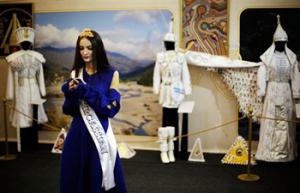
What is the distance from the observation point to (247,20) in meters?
5.44

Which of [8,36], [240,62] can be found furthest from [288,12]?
[8,36]

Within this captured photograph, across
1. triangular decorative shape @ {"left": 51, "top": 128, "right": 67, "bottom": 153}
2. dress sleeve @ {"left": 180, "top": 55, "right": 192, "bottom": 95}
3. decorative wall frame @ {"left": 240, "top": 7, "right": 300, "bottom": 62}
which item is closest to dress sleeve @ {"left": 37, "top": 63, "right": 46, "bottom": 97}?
triangular decorative shape @ {"left": 51, "top": 128, "right": 67, "bottom": 153}

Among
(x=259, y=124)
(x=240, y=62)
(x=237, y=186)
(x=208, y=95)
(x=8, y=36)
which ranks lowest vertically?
(x=237, y=186)

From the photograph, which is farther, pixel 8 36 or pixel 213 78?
pixel 8 36

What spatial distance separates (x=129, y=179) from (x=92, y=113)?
1.97 m

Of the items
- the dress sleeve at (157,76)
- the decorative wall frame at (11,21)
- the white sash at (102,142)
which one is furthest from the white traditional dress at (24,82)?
the white sash at (102,142)

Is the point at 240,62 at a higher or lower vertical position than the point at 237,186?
higher

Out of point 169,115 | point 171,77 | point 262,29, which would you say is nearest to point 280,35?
point 262,29

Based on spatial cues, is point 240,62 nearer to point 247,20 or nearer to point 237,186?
point 247,20

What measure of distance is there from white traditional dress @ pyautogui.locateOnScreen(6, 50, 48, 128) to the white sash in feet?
10.6

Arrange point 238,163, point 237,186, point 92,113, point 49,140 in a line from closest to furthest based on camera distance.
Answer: point 92,113, point 237,186, point 238,163, point 49,140

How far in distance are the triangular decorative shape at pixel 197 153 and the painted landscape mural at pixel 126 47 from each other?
771 mm

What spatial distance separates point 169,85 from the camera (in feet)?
17.2

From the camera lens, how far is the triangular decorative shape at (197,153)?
5273 millimetres
